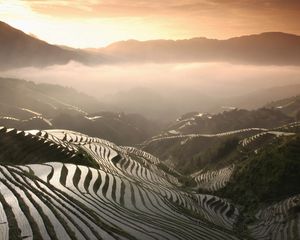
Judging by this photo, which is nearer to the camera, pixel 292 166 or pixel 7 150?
pixel 7 150

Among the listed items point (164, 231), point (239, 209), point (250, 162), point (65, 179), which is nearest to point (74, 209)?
point (164, 231)

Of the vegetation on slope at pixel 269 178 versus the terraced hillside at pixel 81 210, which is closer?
the terraced hillside at pixel 81 210

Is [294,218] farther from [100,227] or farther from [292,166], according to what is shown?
[100,227]

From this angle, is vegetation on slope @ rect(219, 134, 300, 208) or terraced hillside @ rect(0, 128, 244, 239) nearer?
terraced hillside @ rect(0, 128, 244, 239)

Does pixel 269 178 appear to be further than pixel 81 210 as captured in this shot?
Yes

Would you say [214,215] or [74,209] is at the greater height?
[74,209]

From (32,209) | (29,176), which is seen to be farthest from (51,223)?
(29,176)

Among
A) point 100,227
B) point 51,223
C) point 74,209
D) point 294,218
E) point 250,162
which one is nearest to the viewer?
point 51,223

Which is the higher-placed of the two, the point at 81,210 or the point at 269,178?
the point at 81,210

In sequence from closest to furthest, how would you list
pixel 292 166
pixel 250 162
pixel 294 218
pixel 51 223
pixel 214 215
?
pixel 51 223
pixel 294 218
pixel 214 215
pixel 292 166
pixel 250 162
